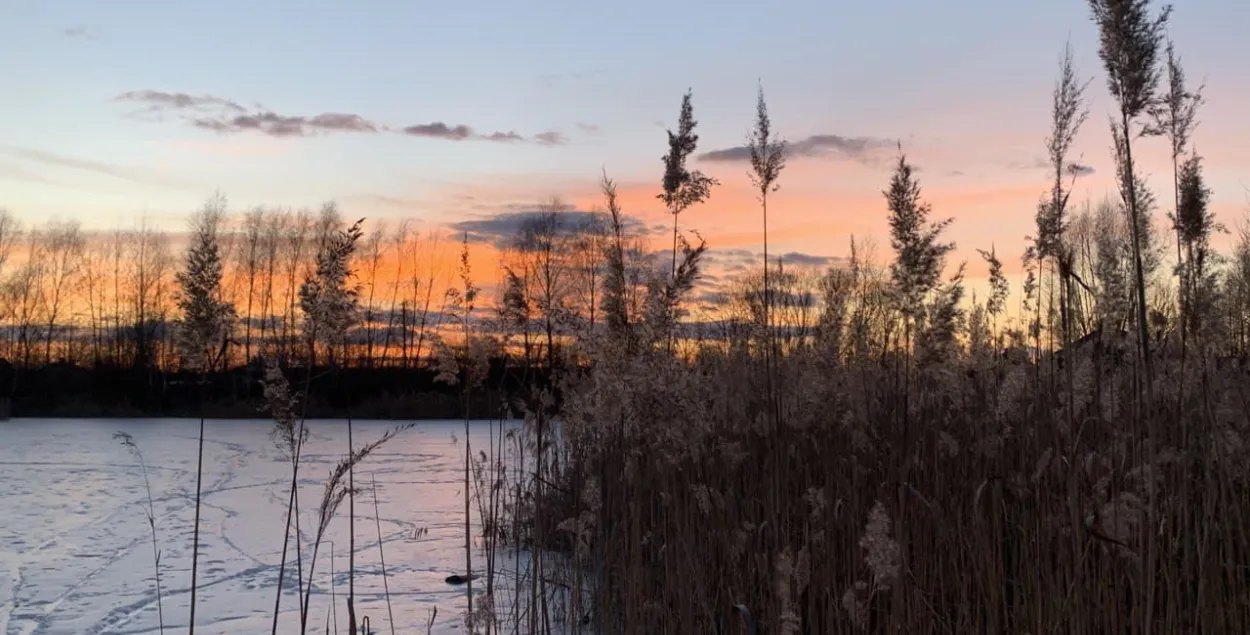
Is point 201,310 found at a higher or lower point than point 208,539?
higher

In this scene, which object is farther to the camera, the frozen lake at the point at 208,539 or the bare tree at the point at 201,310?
the frozen lake at the point at 208,539

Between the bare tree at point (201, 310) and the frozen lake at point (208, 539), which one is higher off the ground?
the bare tree at point (201, 310)

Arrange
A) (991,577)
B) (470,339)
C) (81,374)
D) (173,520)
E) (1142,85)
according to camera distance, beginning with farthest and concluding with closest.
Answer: (81,374) → (173,520) → (470,339) → (991,577) → (1142,85)

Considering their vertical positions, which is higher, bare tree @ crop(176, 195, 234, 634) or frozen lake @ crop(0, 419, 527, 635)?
bare tree @ crop(176, 195, 234, 634)

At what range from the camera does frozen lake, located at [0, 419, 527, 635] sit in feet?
14.1

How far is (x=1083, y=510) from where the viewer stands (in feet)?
7.42

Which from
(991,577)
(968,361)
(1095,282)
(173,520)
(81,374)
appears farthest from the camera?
(81,374)

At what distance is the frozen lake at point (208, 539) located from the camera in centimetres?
431

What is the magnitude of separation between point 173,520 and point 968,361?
5.82m

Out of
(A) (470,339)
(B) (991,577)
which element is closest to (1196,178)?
(B) (991,577)

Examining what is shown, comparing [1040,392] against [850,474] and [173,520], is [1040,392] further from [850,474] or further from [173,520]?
[173,520]

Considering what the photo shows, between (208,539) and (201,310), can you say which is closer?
(201,310)

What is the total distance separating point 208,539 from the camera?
6277mm

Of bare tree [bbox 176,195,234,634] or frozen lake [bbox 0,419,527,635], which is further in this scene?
frozen lake [bbox 0,419,527,635]
